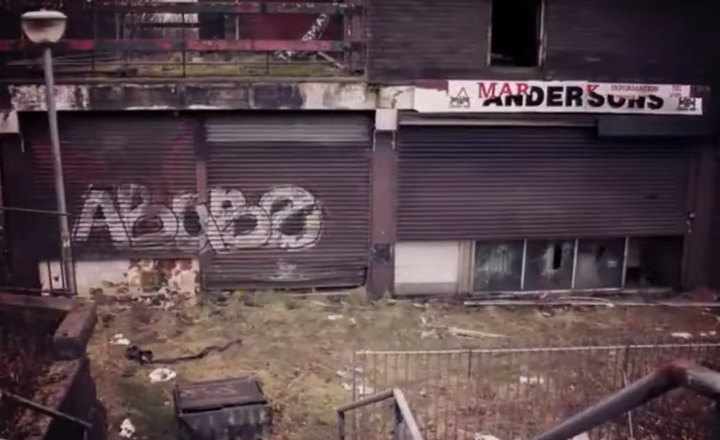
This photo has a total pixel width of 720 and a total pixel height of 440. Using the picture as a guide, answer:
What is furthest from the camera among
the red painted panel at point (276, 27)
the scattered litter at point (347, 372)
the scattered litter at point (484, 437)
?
the red painted panel at point (276, 27)

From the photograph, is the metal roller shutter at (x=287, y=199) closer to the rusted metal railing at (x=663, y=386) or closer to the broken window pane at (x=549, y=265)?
the broken window pane at (x=549, y=265)

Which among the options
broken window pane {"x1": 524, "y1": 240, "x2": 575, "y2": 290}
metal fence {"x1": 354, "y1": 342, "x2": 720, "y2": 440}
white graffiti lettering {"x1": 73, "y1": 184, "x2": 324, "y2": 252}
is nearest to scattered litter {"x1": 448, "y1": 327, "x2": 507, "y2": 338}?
metal fence {"x1": 354, "y1": 342, "x2": 720, "y2": 440}

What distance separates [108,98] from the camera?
13180 mm

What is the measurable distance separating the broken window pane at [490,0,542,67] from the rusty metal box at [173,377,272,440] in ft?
25.6

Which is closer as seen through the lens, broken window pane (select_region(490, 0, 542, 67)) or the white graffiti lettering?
the white graffiti lettering

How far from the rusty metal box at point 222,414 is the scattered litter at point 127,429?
73 cm

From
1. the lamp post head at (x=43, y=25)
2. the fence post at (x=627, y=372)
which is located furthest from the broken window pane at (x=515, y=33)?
the lamp post head at (x=43, y=25)

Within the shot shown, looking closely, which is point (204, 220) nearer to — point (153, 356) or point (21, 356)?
point (153, 356)

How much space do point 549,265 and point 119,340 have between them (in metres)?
7.60

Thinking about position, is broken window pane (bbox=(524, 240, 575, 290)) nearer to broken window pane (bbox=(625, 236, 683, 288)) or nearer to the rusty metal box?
broken window pane (bbox=(625, 236, 683, 288))

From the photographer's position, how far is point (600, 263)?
15344mm

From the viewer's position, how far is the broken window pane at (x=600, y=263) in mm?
15242

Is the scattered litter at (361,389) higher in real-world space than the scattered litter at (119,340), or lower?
lower

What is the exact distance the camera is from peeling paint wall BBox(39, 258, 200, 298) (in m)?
14.0
